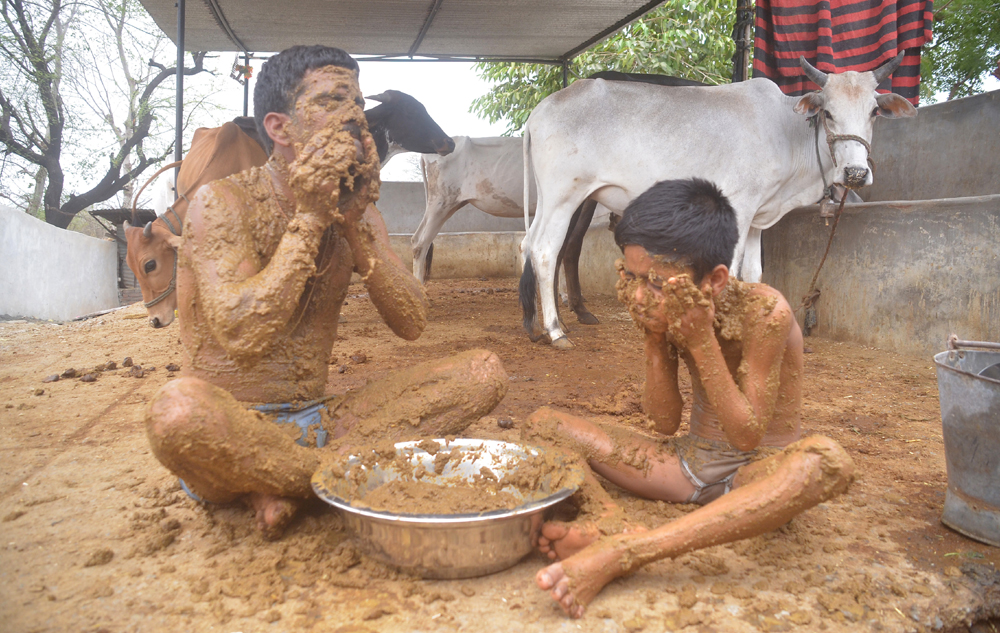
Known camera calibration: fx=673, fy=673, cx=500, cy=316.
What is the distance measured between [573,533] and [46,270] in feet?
27.1

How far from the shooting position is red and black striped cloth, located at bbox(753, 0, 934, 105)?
4.96 metres

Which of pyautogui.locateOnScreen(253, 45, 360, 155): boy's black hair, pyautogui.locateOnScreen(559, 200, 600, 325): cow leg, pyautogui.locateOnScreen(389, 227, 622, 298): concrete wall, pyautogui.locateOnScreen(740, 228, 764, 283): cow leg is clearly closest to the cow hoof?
pyautogui.locateOnScreen(559, 200, 600, 325): cow leg

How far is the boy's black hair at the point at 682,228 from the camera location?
6.15ft

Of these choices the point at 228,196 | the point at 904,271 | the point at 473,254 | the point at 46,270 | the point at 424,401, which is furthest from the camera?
the point at 473,254

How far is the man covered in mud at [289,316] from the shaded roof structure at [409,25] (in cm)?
382

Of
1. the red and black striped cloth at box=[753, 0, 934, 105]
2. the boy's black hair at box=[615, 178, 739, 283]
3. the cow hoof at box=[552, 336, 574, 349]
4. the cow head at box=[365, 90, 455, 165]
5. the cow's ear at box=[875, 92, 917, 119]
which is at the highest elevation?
the red and black striped cloth at box=[753, 0, 934, 105]

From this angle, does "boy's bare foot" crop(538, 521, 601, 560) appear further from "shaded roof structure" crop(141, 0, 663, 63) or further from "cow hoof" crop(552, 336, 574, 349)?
"shaded roof structure" crop(141, 0, 663, 63)

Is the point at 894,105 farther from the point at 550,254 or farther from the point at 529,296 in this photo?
the point at 529,296

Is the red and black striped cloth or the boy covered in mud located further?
the red and black striped cloth

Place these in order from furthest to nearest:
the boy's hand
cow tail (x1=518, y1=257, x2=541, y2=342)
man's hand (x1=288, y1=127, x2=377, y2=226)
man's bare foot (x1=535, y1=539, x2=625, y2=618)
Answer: cow tail (x1=518, y1=257, x2=541, y2=342) < man's hand (x1=288, y1=127, x2=377, y2=226) < the boy's hand < man's bare foot (x1=535, y1=539, x2=625, y2=618)

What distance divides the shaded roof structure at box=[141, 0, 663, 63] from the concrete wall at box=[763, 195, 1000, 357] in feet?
8.13

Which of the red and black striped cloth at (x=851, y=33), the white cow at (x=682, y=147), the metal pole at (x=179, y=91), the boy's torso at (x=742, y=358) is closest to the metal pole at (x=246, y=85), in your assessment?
the metal pole at (x=179, y=91)

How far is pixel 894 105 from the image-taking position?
4.64 m

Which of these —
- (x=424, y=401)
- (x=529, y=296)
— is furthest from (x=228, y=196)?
(x=529, y=296)
